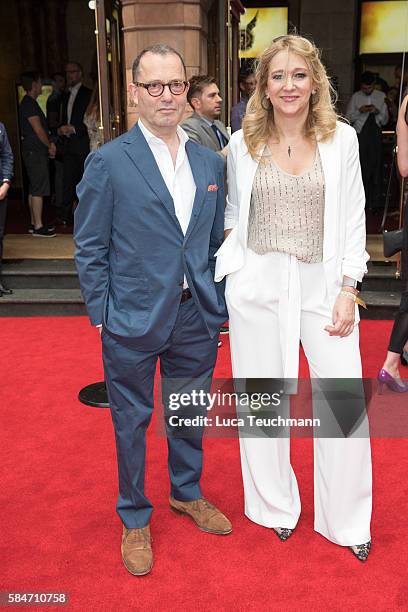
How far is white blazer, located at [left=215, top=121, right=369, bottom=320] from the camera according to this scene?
2170 mm

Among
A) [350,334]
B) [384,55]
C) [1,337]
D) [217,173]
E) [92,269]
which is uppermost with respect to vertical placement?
[384,55]

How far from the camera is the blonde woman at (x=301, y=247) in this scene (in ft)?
7.14

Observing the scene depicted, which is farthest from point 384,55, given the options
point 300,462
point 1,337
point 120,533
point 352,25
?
point 120,533

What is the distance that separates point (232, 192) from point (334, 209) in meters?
0.41

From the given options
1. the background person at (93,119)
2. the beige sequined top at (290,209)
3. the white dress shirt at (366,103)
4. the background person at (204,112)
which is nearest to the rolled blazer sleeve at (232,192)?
the beige sequined top at (290,209)

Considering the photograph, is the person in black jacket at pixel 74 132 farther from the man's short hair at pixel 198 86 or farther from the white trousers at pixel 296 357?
the white trousers at pixel 296 357

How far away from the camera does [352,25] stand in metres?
10.1

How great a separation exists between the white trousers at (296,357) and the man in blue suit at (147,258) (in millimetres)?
125

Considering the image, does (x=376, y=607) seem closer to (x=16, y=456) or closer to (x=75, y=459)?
(x=75, y=459)

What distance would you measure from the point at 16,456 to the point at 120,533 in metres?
0.89

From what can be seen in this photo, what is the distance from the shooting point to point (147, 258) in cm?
216

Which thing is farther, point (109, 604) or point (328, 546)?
point (328, 546)

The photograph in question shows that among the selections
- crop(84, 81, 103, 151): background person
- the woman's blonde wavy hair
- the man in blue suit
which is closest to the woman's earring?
the woman's blonde wavy hair

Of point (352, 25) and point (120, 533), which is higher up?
point (352, 25)
